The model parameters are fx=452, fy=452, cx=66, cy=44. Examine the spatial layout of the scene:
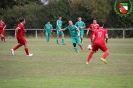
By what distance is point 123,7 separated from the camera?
191 ft

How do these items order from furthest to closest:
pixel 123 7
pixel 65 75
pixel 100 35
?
pixel 123 7 → pixel 100 35 → pixel 65 75

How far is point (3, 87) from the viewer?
478 inches

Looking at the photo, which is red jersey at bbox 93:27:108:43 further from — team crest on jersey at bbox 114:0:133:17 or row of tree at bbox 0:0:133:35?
row of tree at bbox 0:0:133:35

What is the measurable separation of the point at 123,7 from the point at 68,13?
893 centimetres

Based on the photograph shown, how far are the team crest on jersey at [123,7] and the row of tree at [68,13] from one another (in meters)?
0.69

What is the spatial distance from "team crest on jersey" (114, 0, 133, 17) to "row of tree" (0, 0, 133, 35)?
689mm

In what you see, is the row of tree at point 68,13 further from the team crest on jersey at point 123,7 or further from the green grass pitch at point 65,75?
the green grass pitch at point 65,75

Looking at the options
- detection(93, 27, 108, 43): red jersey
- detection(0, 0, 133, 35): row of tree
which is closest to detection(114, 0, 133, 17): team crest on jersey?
detection(0, 0, 133, 35): row of tree

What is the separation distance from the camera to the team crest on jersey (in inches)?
2293

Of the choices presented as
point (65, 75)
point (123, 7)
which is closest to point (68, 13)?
point (123, 7)

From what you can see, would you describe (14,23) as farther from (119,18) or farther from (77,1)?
(119,18)

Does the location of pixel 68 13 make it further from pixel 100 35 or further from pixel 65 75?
pixel 65 75

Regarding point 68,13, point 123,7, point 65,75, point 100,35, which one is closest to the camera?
point 65,75

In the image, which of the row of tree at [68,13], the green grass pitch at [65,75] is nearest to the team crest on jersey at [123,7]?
the row of tree at [68,13]
